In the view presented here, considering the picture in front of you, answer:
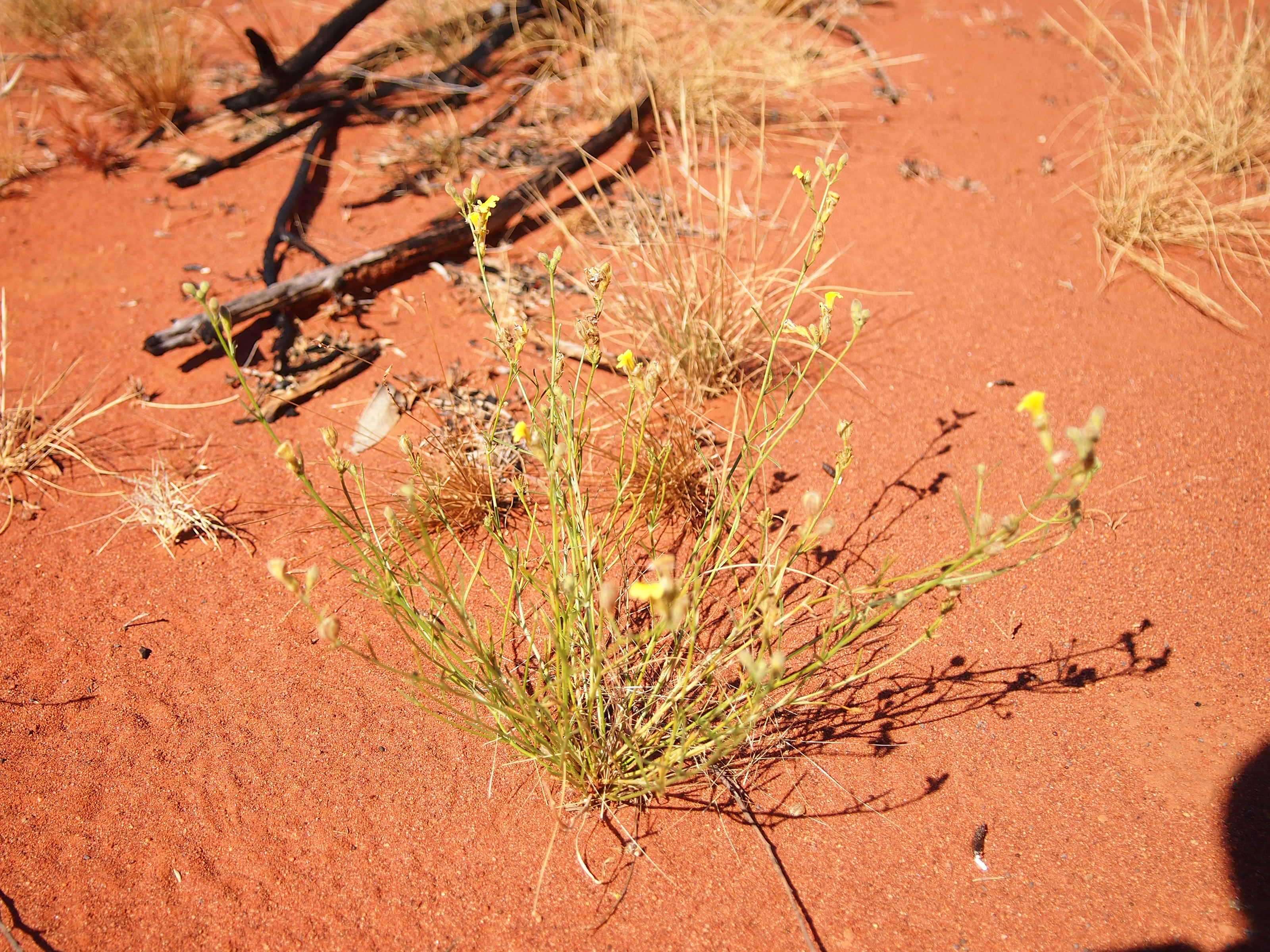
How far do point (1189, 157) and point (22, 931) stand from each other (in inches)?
190

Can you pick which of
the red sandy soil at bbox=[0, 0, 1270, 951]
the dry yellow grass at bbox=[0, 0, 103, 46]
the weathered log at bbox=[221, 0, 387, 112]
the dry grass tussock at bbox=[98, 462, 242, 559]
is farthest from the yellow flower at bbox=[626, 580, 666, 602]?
the dry yellow grass at bbox=[0, 0, 103, 46]

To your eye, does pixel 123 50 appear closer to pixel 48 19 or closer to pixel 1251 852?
pixel 48 19

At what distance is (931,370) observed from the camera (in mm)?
2830

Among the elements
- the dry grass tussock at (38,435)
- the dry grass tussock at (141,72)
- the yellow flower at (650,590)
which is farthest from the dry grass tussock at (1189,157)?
the dry grass tussock at (141,72)

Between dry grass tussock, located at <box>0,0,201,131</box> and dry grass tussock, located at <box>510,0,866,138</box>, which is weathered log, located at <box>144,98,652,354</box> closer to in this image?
dry grass tussock, located at <box>510,0,866,138</box>

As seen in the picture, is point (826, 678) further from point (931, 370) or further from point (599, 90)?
point (599, 90)

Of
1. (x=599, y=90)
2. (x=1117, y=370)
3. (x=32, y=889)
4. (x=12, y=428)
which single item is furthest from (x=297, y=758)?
(x=599, y=90)

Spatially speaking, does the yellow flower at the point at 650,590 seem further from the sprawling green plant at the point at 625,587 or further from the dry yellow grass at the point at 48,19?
the dry yellow grass at the point at 48,19

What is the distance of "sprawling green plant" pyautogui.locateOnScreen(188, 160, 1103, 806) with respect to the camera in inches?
54.1

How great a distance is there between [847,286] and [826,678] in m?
1.79

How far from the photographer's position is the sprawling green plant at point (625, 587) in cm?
137

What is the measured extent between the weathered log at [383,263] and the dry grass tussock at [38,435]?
0.31 meters

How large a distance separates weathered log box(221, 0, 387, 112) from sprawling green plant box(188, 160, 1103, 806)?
8.08 feet

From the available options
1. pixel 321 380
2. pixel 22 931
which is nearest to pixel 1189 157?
pixel 321 380
